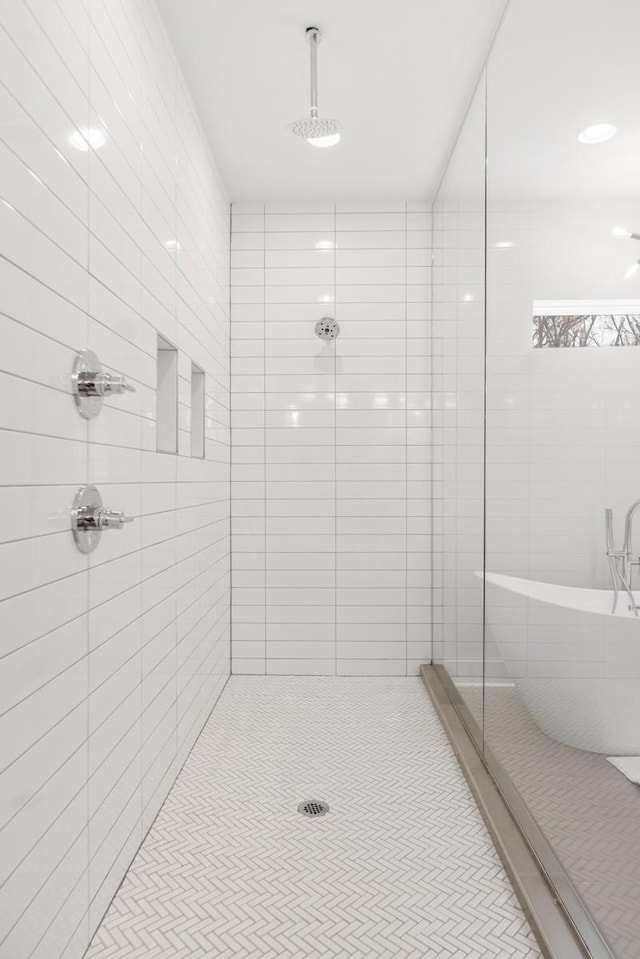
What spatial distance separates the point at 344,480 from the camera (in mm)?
4160

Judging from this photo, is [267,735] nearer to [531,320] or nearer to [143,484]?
[143,484]

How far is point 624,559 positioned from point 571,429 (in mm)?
380

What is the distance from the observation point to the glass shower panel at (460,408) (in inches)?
110

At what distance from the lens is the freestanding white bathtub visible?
1349 mm

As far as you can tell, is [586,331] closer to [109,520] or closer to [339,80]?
[109,520]

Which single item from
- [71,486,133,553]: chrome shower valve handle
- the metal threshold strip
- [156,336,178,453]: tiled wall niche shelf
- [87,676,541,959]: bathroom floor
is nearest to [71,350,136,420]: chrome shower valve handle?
[71,486,133,553]: chrome shower valve handle

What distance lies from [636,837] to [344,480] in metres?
2.95

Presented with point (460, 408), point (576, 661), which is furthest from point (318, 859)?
point (460, 408)

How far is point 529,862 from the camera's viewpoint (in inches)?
79.1

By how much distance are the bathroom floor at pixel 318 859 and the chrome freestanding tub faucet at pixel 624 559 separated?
1014 millimetres

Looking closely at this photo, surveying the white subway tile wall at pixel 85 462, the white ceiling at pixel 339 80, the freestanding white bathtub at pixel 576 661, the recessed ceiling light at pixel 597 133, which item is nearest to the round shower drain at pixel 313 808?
the white subway tile wall at pixel 85 462

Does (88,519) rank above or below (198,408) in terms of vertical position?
below

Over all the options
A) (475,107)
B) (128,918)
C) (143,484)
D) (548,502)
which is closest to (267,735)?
(128,918)

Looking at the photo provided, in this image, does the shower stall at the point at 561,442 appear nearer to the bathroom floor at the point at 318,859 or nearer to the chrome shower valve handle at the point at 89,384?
the bathroom floor at the point at 318,859
